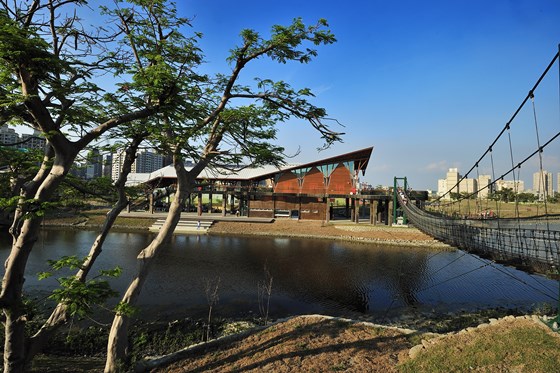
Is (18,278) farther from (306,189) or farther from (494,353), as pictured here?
(306,189)

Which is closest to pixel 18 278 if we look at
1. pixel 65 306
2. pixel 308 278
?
pixel 65 306

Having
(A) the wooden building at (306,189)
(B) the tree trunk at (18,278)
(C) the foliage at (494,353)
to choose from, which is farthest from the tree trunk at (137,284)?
(A) the wooden building at (306,189)

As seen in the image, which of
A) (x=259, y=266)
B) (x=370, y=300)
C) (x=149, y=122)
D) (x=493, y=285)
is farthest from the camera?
(x=259, y=266)

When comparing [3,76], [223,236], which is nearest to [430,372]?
A: [3,76]

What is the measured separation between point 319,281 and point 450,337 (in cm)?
1071

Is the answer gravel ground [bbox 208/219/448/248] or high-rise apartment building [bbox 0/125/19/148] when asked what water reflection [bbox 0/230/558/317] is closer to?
gravel ground [bbox 208/219/448/248]

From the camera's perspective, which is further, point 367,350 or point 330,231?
point 330,231

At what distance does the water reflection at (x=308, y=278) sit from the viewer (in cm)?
1449

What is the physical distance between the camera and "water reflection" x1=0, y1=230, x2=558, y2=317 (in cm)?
1449

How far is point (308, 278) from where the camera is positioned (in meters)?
18.6

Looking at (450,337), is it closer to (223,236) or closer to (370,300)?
(370,300)

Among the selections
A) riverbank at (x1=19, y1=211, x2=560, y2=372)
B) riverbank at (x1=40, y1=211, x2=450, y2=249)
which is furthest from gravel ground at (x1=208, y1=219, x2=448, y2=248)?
riverbank at (x1=19, y1=211, x2=560, y2=372)

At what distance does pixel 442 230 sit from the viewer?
1703cm

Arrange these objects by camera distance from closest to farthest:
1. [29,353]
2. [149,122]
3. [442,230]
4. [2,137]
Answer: [29,353]
[149,122]
[2,137]
[442,230]
